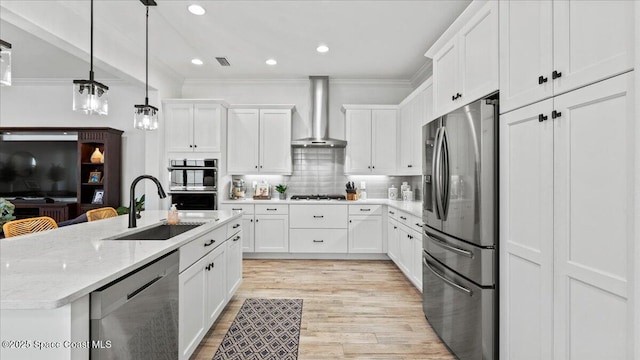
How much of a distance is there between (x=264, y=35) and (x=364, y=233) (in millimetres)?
3004

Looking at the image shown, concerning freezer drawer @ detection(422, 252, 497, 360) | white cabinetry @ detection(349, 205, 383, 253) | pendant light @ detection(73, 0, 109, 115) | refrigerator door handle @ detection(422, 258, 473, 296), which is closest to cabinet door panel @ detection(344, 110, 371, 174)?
white cabinetry @ detection(349, 205, 383, 253)

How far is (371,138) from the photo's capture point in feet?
16.1

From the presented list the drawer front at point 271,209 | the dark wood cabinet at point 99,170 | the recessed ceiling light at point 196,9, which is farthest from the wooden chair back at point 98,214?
the dark wood cabinet at point 99,170

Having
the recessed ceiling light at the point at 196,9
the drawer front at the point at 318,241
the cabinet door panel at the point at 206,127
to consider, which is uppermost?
the recessed ceiling light at the point at 196,9

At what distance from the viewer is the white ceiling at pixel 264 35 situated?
2955 millimetres

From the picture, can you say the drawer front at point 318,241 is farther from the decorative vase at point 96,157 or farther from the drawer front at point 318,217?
the decorative vase at point 96,157

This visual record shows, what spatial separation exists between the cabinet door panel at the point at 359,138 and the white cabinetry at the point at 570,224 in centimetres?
314

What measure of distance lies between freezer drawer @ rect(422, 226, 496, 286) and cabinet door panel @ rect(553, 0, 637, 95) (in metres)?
0.99

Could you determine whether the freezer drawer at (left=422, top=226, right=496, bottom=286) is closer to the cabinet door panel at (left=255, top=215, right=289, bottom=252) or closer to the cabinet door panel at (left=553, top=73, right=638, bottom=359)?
the cabinet door panel at (left=553, top=73, right=638, bottom=359)

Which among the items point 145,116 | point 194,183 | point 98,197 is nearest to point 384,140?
point 194,183

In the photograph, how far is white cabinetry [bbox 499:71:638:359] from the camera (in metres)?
1.12

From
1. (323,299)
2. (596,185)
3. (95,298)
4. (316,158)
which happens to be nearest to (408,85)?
(316,158)

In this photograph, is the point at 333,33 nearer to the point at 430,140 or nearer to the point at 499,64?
the point at 430,140

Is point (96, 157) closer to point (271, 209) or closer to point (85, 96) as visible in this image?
point (271, 209)
